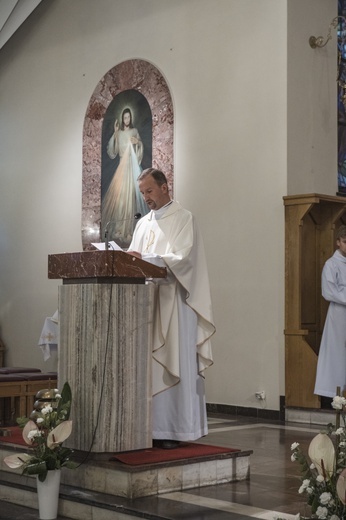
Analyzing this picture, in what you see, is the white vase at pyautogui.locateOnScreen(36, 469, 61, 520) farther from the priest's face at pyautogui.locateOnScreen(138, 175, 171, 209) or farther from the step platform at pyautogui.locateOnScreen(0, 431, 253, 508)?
the priest's face at pyautogui.locateOnScreen(138, 175, 171, 209)

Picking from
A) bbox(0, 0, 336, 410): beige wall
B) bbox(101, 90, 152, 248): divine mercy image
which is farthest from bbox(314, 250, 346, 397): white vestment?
bbox(101, 90, 152, 248): divine mercy image

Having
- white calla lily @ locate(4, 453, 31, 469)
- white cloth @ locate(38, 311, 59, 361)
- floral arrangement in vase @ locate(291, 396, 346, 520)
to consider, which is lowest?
white calla lily @ locate(4, 453, 31, 469)

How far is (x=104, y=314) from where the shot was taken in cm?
520

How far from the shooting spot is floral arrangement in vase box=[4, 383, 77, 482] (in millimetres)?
4801

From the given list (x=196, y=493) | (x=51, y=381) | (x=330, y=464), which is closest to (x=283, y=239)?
(x=51, y=381)

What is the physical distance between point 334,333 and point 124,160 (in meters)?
3.75

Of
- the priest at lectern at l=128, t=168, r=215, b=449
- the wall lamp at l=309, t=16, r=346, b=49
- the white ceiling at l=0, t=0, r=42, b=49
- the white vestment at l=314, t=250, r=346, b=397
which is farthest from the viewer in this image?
the white ceiling at l=0, t=0, r=42, b=49

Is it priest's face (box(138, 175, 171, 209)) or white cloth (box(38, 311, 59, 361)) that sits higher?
priest's face (box(138, 175, 171, 209))

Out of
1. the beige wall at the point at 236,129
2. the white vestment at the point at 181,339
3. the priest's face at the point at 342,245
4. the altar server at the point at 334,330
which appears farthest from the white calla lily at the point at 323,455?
the beige wall at the point at 236,129

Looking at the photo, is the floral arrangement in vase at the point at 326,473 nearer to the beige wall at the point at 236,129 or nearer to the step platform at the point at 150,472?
the step platform at the point at 150,472

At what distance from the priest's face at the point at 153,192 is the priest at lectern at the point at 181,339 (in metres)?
0.28

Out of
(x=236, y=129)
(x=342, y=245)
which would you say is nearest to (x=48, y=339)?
(x=236, y=129)

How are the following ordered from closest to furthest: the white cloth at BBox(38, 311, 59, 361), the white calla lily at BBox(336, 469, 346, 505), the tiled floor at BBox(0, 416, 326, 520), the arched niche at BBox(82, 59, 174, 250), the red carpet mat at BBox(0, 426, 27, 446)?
the white calla lily at BBox(336, 469, 346, 505) < the tiled floor at BBox(0, 416, 326, 520) < the red carpet mat at BBox(0, 426, 27, 446) < the arched niche at BBox(82, 59, 174, 250) < the white cloth at BBox(38, 311, 59, 361)

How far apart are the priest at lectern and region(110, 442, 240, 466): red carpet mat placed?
9 cm
